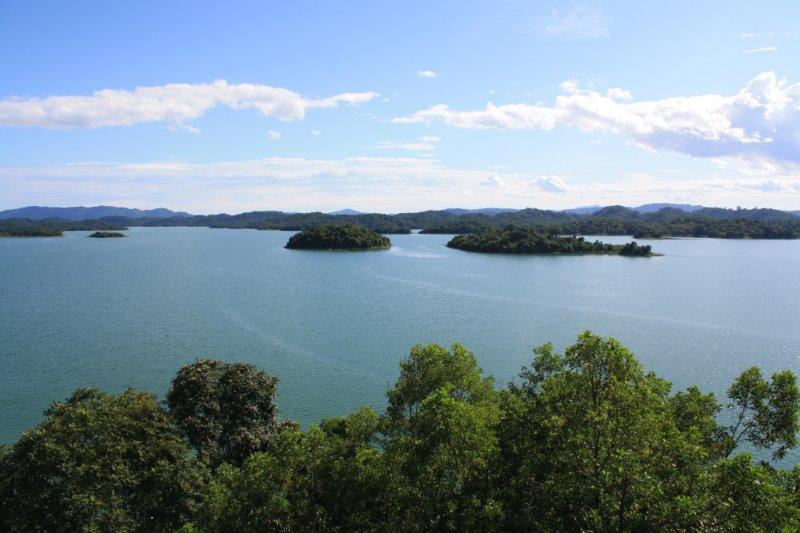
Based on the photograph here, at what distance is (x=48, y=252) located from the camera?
114062 millimetres

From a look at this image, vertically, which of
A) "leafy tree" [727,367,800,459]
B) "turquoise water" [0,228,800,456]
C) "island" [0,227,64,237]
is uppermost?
"island" [0,227,64,237]

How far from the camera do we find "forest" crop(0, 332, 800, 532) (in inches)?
406

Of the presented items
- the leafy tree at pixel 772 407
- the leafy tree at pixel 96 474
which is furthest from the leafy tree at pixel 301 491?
the leafy tree at pixel 772 407

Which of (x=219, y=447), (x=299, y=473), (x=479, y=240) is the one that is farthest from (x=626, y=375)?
(x=479, y=240)

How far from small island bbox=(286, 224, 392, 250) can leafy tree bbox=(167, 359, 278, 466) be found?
10375cm

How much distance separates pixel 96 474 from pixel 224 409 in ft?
18.6

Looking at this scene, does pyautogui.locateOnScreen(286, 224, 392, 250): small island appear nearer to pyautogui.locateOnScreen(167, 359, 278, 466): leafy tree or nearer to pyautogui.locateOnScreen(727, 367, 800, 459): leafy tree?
pyautogui.locateOnScreen(167, 359, 278, 466): leafy tree

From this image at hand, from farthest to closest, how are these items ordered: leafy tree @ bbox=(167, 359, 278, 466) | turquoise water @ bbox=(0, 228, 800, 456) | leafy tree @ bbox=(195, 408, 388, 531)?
1. turquoise water @ bbox=(0, 228, 800, 456)
2. leafy tree @ bbox=(167, 359, 278, 466)
3. leafy tree @ bbox=(195, 408, 388, 531)

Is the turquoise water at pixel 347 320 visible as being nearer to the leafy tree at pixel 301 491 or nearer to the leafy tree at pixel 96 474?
the leafy tree at pixel 96 474

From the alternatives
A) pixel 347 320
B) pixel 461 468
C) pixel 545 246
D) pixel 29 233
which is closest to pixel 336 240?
pixel 545 246

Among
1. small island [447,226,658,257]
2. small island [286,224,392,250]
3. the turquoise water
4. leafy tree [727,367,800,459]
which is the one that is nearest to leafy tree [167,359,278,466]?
the turquoise water

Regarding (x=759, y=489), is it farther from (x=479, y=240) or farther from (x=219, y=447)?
(x=479, y=240)

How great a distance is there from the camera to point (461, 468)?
463 inches

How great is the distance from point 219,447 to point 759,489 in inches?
638
